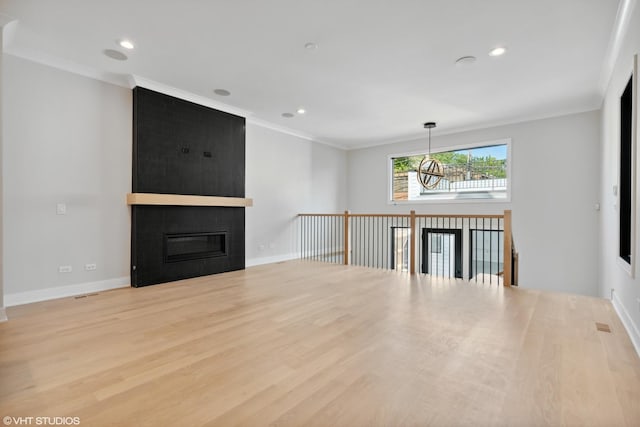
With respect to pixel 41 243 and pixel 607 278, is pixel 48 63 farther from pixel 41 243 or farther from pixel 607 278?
pixel 607 278

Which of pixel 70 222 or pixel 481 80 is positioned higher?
pixel 481 80

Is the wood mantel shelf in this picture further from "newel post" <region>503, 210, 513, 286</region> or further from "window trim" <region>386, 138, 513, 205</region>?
"newel post" <region>503, 210, 513, 286</region>

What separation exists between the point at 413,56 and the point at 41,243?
475cm

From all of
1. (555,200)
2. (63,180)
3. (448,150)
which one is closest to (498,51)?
(555,200)

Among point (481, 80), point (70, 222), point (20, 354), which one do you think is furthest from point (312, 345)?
Answer: point (481, 80)

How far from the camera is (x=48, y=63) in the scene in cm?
361

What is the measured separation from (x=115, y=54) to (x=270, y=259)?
4.13 meters

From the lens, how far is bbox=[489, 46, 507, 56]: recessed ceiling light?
3.28 metres

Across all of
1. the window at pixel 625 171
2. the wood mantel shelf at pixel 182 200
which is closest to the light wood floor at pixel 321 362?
the window at pixel 625 171

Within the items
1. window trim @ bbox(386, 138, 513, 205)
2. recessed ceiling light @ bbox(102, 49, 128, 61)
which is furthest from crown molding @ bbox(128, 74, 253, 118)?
window trim @ bbox(386, 138, 513, 205)

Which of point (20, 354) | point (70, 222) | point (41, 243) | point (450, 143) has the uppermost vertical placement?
point (450, 143)

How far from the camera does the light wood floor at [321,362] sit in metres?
1.56

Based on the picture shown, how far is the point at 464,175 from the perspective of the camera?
666 cm

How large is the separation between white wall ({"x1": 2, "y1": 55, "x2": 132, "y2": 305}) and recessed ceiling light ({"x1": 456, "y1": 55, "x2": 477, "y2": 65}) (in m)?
4.30
